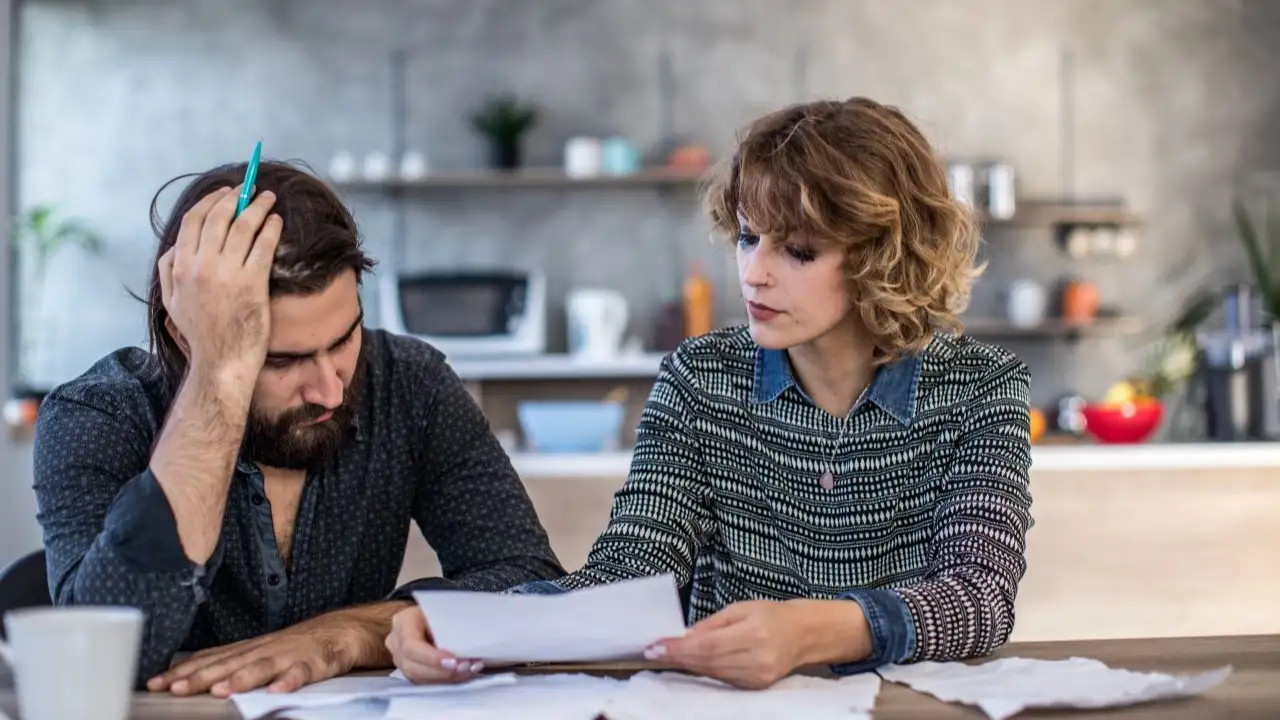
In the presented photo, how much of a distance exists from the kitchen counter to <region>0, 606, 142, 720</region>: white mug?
2.05 m

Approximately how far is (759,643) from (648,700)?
12 centimetres

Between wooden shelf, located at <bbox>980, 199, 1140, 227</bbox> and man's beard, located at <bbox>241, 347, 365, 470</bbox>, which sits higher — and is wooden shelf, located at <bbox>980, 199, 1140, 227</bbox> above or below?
above

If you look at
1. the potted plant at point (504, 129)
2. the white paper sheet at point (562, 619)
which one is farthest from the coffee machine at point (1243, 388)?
the white paper sheet at point (562, 619)

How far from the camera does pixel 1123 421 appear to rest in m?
3.70

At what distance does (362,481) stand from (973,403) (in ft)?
2.53

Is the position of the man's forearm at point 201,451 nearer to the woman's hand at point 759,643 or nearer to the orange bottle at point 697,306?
the woman's hand at point 759,643

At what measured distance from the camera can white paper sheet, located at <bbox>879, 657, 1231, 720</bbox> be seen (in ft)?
3.81

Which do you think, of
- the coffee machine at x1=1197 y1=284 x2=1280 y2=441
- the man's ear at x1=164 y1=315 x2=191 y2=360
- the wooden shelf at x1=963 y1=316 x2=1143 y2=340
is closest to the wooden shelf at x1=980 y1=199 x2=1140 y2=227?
the wooden shelf at x1=963 y1=316 x2=1143 y2=340

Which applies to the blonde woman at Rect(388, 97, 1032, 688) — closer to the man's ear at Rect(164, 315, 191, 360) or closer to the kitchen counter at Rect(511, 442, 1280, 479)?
the man's ear at Rect(164, 315, 191, 360)

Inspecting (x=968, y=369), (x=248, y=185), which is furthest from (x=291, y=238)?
(x=968, y=369)

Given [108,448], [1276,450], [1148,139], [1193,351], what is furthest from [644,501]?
[1148,139]

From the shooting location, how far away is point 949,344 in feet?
5.85

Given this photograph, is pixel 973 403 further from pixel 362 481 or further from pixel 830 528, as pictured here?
pixel 362 481

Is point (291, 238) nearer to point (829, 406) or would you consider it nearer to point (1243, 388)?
point (829, 406)
